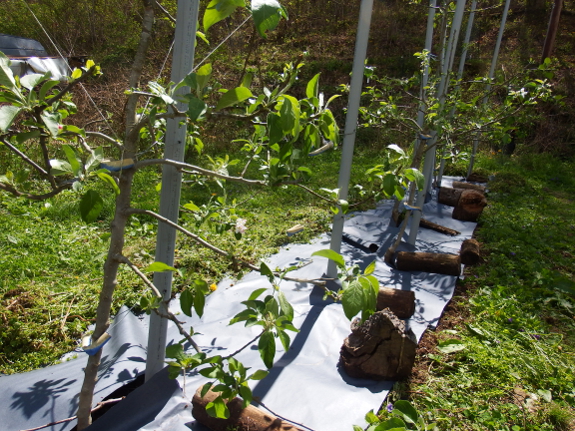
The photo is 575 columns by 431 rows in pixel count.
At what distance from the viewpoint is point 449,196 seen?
5.46 m

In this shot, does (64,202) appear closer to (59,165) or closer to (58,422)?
(58,422)

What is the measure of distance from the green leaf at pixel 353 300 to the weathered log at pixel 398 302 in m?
2.00

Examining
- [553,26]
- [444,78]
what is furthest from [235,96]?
[553,26]

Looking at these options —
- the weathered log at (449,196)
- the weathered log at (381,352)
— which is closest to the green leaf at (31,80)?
the weathered log at (381,352)

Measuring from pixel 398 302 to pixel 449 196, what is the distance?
299 centimetres

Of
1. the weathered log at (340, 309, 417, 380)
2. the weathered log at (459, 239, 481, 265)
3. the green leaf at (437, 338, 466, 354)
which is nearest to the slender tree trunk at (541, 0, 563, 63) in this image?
the weathered log at (459, 239, 481, 265)

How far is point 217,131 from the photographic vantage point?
821 cm

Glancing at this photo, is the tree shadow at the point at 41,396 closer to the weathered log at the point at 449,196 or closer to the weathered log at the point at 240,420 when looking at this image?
the weathered log at the point at 240,420

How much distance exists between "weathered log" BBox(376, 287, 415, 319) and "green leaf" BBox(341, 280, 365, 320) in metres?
2.00

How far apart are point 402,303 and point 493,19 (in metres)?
13.4

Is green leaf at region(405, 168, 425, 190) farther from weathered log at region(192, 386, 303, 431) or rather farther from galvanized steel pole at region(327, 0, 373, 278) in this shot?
galvanized steel pole at region(327, 0, 373, 278)

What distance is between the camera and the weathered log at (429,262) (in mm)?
3516

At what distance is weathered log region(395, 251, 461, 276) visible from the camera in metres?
3.52

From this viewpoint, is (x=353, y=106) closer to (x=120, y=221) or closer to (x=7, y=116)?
(x=120, y=221)
